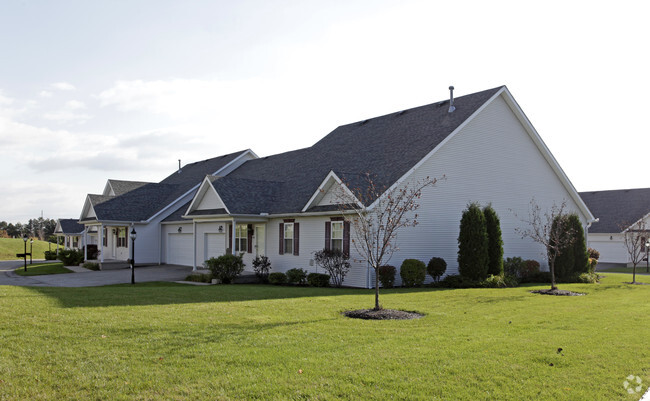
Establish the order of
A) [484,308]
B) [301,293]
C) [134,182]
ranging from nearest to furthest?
[484,308] → [301,293] → [134,182]

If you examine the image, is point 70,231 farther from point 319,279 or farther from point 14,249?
point 319,279

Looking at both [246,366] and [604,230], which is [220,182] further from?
[604,230]

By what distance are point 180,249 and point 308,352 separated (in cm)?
2416

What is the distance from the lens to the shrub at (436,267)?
20.0 metres

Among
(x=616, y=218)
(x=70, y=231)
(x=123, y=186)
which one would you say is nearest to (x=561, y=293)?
(x=123, y=186)

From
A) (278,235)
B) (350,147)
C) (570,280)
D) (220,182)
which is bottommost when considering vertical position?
(570,280)

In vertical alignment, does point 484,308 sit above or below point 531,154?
below

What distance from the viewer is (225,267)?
21438 mm

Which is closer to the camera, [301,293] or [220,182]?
[301,293]

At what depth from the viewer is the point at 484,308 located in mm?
13047

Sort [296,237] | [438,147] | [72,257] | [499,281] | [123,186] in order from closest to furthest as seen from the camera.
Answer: [499,281] → [438,147] → [296,237] → [72,257] → [123,186]

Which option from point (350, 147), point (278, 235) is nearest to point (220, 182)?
point (278, 235)

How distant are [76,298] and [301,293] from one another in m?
6.45

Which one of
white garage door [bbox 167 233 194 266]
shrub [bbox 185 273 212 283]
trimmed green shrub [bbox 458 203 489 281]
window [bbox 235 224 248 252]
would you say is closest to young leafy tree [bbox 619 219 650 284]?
trimmed green shrub [bbox 458 203 489 281]
